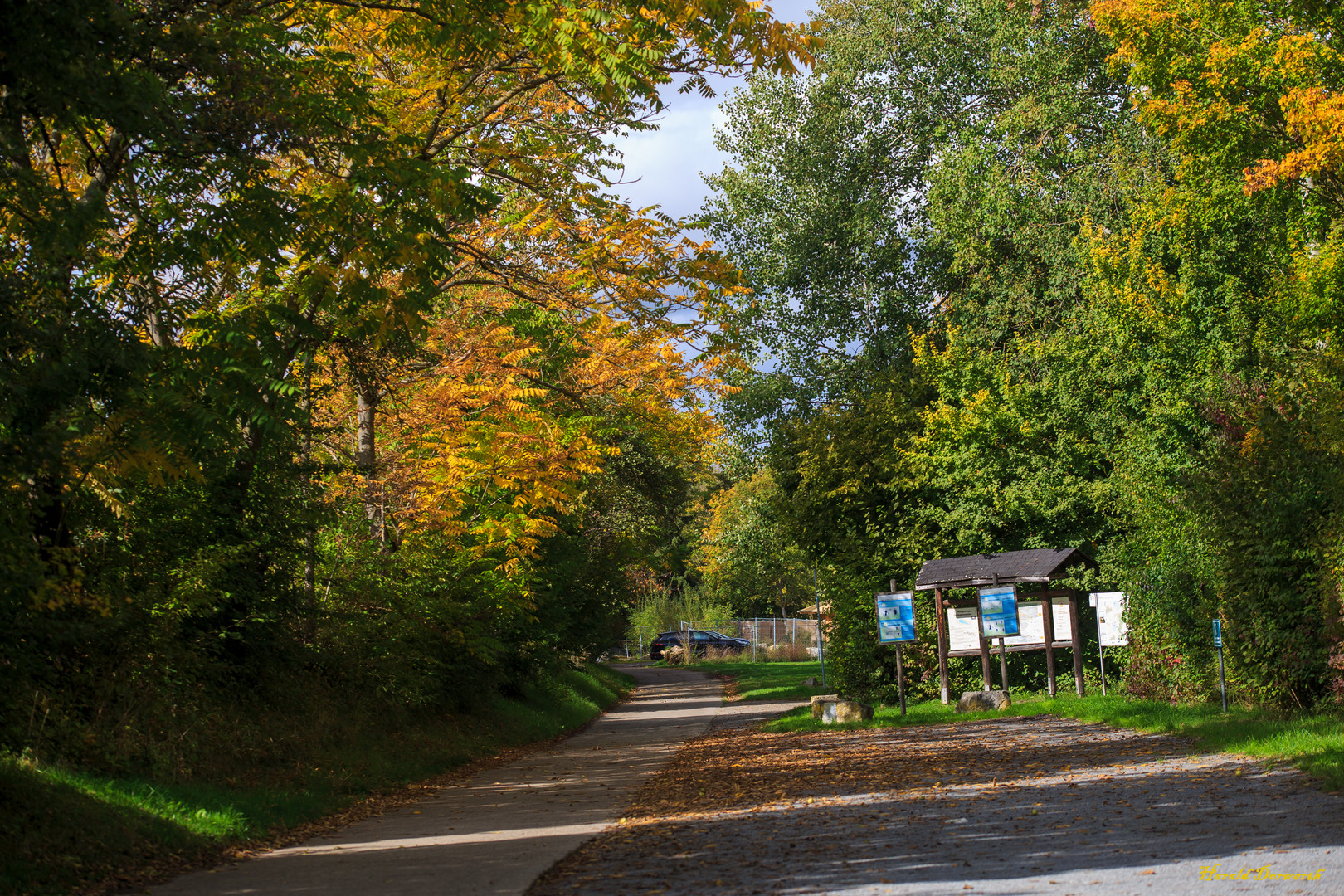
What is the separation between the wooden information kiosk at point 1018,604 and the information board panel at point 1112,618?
1782 millimetres

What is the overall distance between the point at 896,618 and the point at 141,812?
13.7 metres

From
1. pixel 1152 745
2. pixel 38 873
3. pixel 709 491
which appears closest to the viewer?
pixel 38 873

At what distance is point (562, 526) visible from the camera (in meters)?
23.3

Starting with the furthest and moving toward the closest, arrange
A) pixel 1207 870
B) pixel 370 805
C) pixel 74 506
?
pixel 370 805 → pixel 74 506 → pixel 1207 870

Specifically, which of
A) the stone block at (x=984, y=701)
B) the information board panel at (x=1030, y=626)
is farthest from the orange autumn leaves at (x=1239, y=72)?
the stone block at (x=984, y=701)

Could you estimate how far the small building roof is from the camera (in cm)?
2099

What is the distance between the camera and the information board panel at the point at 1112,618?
61.0 feet

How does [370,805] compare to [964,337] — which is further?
[964,337]

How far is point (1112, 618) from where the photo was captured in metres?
18.8

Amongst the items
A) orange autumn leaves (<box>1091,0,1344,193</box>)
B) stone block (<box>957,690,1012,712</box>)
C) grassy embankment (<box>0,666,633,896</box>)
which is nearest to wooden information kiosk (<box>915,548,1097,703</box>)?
stone block (<box>957,690,1012,712</box>)

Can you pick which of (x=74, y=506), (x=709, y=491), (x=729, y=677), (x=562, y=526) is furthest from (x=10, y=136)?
(x=709, y=491)

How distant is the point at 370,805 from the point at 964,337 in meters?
20.8

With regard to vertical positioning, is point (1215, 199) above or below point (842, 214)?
below

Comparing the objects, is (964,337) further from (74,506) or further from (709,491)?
(709,491)
